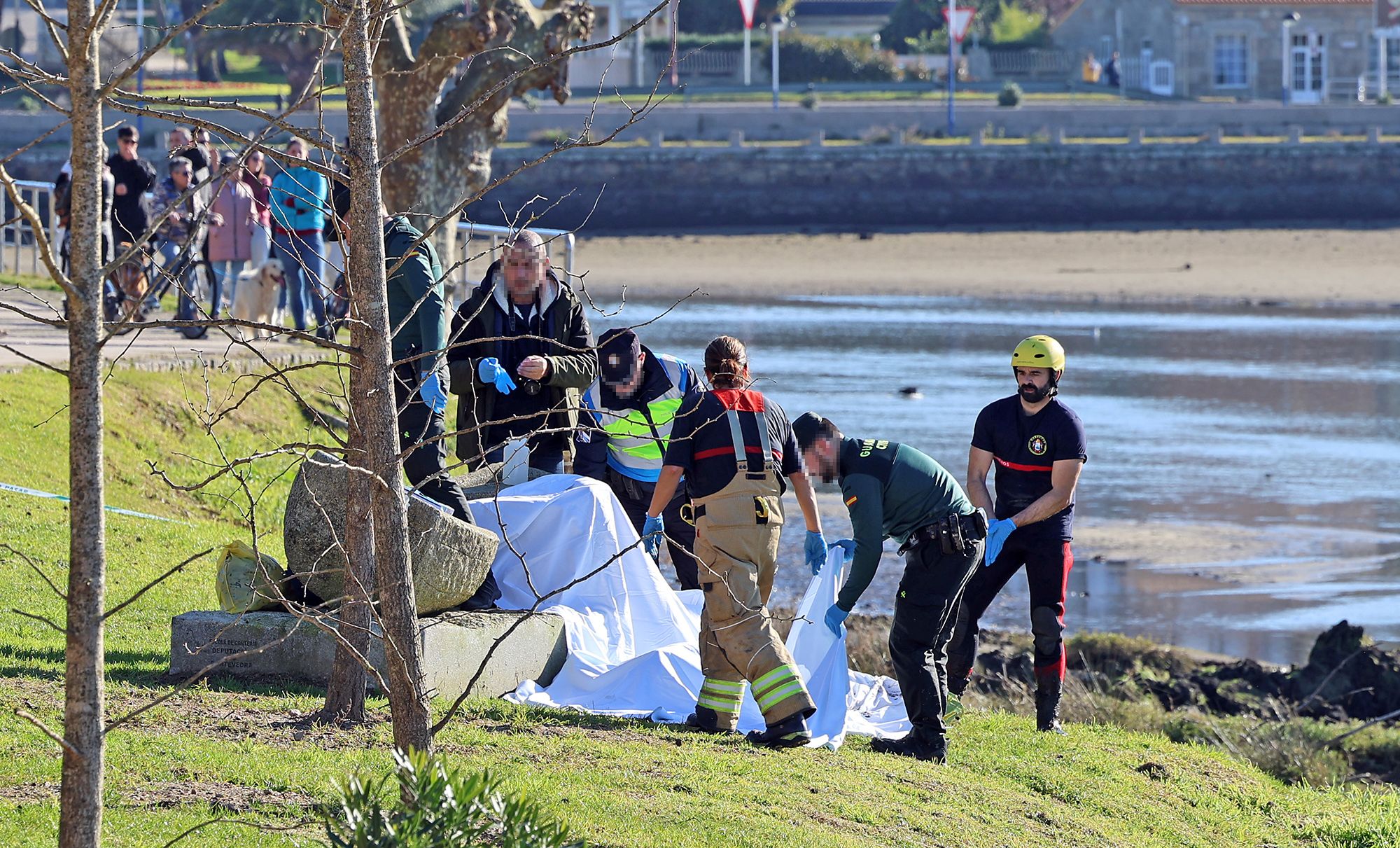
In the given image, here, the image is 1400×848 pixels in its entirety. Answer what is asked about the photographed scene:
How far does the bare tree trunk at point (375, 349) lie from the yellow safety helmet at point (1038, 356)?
3.77 metres

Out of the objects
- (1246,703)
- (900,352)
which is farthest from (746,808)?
(900,352)

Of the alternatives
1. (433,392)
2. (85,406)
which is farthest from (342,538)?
(85,406)

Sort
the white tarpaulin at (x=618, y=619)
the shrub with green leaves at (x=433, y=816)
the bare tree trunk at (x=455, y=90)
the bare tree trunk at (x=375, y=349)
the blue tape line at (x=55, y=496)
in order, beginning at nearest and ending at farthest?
1. the shrub with green leaves at (x=433, y=816)
2. the bare tree trunk at (x=375, y=349)
3. the white tarpaulin at (x=618, y=619)
4. the blue tape line at (x=55, y=496)
5. the bare tree trunk at (x=455, y=90)

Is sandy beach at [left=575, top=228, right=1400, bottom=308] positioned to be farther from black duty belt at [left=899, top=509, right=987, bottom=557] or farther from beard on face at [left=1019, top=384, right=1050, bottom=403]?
black duty belt at [left=899, top=509, right=987, bottom=557]

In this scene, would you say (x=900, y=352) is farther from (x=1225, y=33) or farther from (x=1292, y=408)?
(x=1225, y=33)

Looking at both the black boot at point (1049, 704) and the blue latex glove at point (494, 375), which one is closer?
the black boot at point (1049, 704)

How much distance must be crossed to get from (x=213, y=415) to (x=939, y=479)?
3.17 m

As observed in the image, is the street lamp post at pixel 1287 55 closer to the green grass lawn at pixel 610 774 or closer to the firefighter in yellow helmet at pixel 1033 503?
the firefighter in yellow helmet at pixel 1033 503

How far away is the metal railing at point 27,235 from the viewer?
16.8 m

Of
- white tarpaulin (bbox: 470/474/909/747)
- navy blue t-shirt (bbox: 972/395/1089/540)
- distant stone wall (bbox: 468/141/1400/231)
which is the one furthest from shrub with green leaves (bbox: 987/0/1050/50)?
white tarpaulin (bbox: 470/474/909/747)

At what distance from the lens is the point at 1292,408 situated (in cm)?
2262

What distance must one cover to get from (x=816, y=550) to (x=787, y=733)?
92 centimetres

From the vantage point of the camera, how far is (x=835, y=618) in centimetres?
765

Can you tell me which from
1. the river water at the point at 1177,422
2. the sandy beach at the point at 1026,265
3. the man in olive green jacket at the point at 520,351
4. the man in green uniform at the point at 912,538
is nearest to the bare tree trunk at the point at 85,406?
the river water at the point at 1177,422
